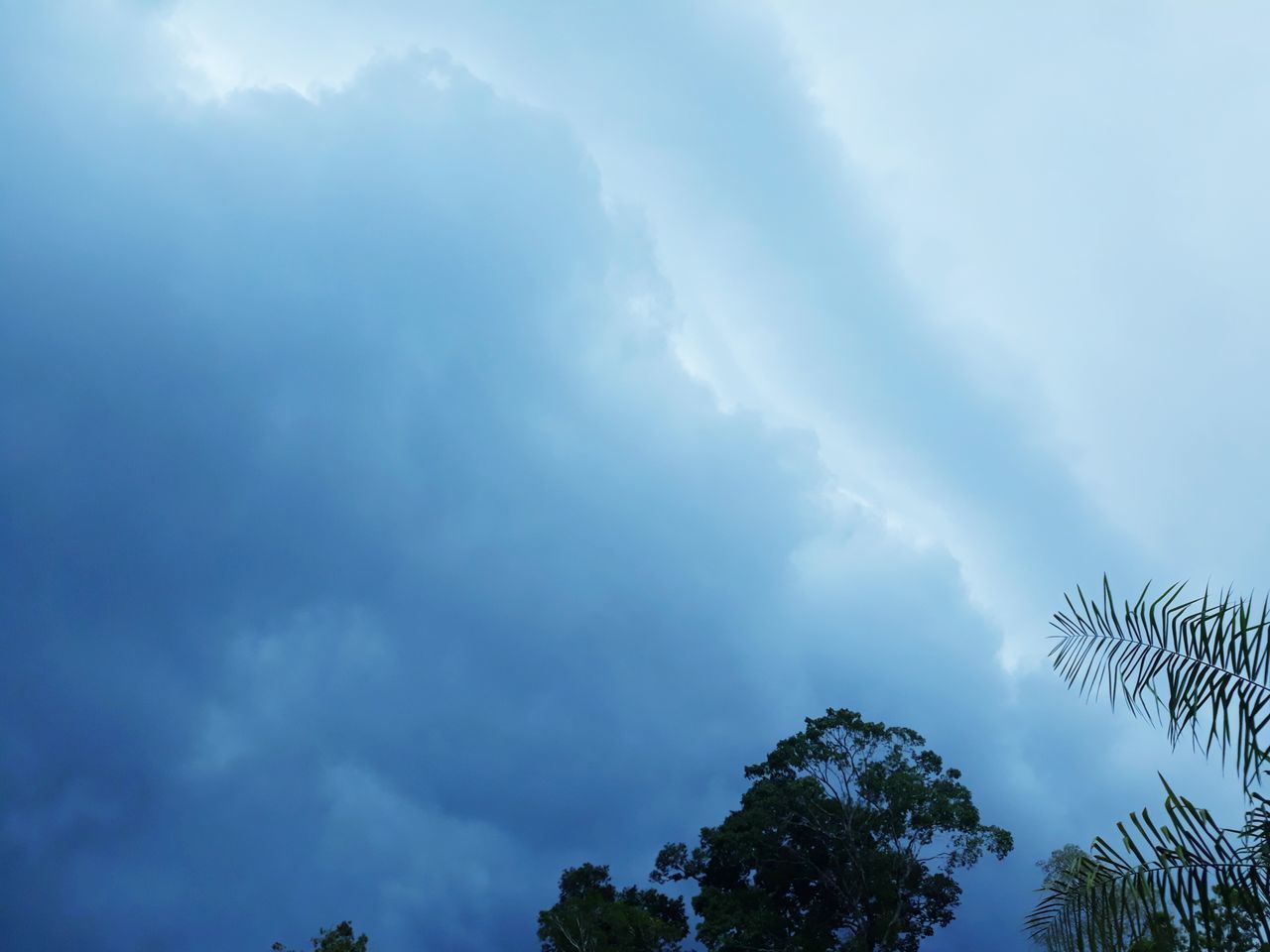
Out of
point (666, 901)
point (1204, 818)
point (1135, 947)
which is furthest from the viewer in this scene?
point (666, 901)

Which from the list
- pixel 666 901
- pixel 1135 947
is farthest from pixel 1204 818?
pixel 666 901

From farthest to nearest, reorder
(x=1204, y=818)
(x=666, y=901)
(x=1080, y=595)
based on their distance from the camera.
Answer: (x=666, y=901) → (x=1080, y=595) → (x=1204, y=818)

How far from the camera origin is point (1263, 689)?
6.12 meters

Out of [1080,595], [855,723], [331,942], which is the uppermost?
[855,723]

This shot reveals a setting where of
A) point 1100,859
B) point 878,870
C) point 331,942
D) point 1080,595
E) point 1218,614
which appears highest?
point 878,870

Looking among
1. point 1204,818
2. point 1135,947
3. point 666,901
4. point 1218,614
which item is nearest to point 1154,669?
point 1218,614

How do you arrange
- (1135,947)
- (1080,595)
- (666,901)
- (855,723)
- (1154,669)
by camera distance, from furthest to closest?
(666,901)
(855,723)
(1135,947)
(1080,595)
(1154,669)

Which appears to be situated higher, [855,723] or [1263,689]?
[855,723]

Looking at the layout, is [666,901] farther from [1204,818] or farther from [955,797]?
[1204,818]

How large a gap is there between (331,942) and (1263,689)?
3470cm

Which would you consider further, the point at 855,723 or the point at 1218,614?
the point at 855,723

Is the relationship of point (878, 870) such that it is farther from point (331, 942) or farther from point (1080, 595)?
point (1080, 595)

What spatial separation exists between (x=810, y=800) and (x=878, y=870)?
361cm

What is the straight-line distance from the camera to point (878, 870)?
3466 cm
